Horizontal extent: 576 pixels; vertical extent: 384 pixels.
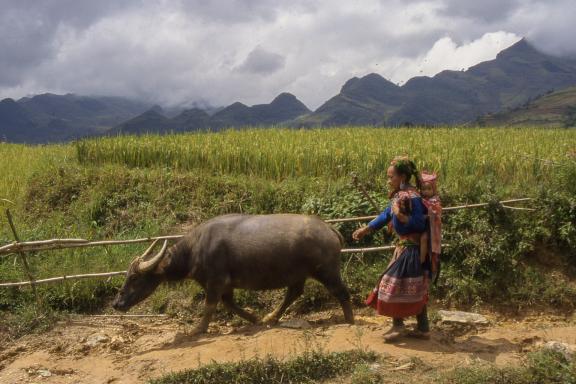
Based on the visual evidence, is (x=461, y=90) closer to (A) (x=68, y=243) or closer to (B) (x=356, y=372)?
(A) (x=68, y=243)

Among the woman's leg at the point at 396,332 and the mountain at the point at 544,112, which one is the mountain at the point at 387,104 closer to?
the mountain at the point at 544,112

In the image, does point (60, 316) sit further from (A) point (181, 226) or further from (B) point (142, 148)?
(B) point (142, 148)

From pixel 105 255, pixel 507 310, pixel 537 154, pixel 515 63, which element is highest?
pixel 515 63

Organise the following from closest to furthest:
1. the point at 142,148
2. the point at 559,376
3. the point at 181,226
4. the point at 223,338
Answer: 1. the point at 559,376
2. the point at 223,338
3. the point at 181,226
4. the point at 142,148

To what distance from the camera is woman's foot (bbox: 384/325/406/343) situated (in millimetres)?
4652

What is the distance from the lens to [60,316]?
6.06 metres

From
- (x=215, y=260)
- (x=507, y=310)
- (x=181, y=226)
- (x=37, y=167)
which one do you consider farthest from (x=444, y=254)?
(x=37, y=167)

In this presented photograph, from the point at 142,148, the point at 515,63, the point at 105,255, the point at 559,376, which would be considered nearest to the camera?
the point at 559,376

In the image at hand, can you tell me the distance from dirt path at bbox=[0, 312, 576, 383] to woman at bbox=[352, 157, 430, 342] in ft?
1.05

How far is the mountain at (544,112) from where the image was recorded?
57.6 m

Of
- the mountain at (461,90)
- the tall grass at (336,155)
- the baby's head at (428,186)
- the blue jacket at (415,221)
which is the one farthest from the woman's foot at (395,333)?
the mountain at (461,90)

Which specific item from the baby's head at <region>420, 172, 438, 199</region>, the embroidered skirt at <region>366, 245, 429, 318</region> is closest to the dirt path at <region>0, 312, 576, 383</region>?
the embroidered skirt at <region>366, 245, 429, 318</region>

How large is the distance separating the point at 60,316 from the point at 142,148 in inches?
178

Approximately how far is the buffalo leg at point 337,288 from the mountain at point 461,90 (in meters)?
90.6
